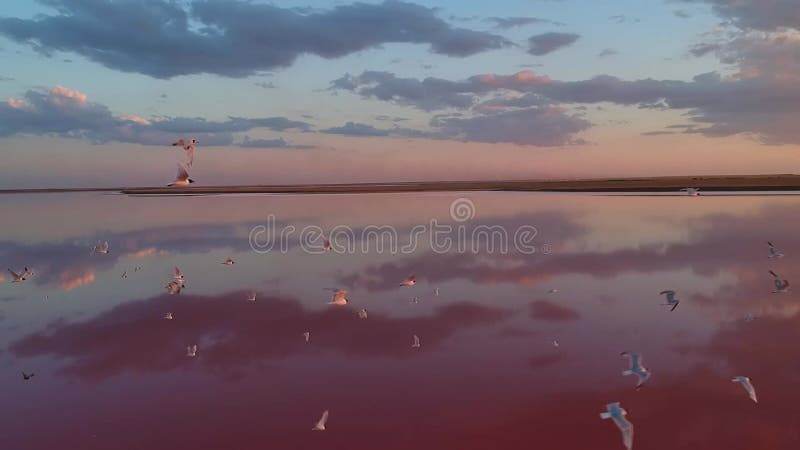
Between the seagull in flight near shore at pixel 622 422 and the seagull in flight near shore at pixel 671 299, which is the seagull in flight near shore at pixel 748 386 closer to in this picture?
the seagull in flight near shore at pixel 622 422

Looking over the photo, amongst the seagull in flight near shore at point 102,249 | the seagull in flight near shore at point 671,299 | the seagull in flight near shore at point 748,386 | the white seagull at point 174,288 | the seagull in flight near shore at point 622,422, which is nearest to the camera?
the seagull in flight near shore at point 622,422

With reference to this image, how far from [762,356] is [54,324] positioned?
1944cm

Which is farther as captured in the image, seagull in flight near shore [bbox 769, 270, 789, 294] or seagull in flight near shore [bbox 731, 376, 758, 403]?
seagull in flight near shore [bbox 769, 270, 789, 294]

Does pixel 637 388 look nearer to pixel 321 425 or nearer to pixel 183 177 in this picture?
pixel 321 425

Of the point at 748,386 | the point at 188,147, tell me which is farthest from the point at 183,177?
the point at 748,386

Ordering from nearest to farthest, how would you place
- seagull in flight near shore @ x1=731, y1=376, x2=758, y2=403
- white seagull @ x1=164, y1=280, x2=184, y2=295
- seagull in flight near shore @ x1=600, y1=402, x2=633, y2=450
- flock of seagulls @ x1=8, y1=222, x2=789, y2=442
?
seagull in flight near shore @ x1=600, y1=402, x2=633, y2=450 → flock of seagulls @ x1=8, y1=222, x2=789, y2=442 → seagull in flight near shore @ x1=731, y1=376, x2=758, y2=403 → white seagull @ x1=164, y1=280, x2=184, y2=295

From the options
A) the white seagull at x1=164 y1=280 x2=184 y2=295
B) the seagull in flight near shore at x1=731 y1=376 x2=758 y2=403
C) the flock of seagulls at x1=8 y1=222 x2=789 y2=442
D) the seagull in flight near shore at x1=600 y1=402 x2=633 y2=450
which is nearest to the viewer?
the seagull in flight near shore at x1=600 y1=402 x2=633 y2=450

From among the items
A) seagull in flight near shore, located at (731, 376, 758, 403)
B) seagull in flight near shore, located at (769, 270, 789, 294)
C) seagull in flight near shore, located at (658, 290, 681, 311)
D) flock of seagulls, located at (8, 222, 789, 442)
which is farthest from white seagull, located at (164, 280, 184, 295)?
seagull in flight near shore, located at (769, 270, 789, 294)

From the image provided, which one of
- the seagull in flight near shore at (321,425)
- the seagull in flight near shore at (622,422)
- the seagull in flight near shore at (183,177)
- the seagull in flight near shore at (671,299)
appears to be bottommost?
the seagull in flight near shore at (321,425)

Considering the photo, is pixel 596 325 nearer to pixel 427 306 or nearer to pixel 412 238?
pixel 427 306

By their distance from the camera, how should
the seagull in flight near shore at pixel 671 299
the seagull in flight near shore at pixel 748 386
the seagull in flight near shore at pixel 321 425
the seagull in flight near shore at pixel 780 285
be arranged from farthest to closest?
the seagull in flight near shore at pixel 780 285 < the seagull in flight near shore at pixel 671 299 < the seagull in flight near shore at pixel 748 386 < the seagull in flight near shore at pixel 321 425

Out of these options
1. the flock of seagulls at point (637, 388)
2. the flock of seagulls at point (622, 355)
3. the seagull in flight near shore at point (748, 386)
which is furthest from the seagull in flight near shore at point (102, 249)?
the seagull in flight near shore at point (748, 386)

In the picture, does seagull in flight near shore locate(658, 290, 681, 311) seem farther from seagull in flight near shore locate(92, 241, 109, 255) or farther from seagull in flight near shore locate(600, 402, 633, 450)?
seagull in flight near shore locate(92, 241, 109, 255)

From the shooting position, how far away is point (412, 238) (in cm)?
3167
